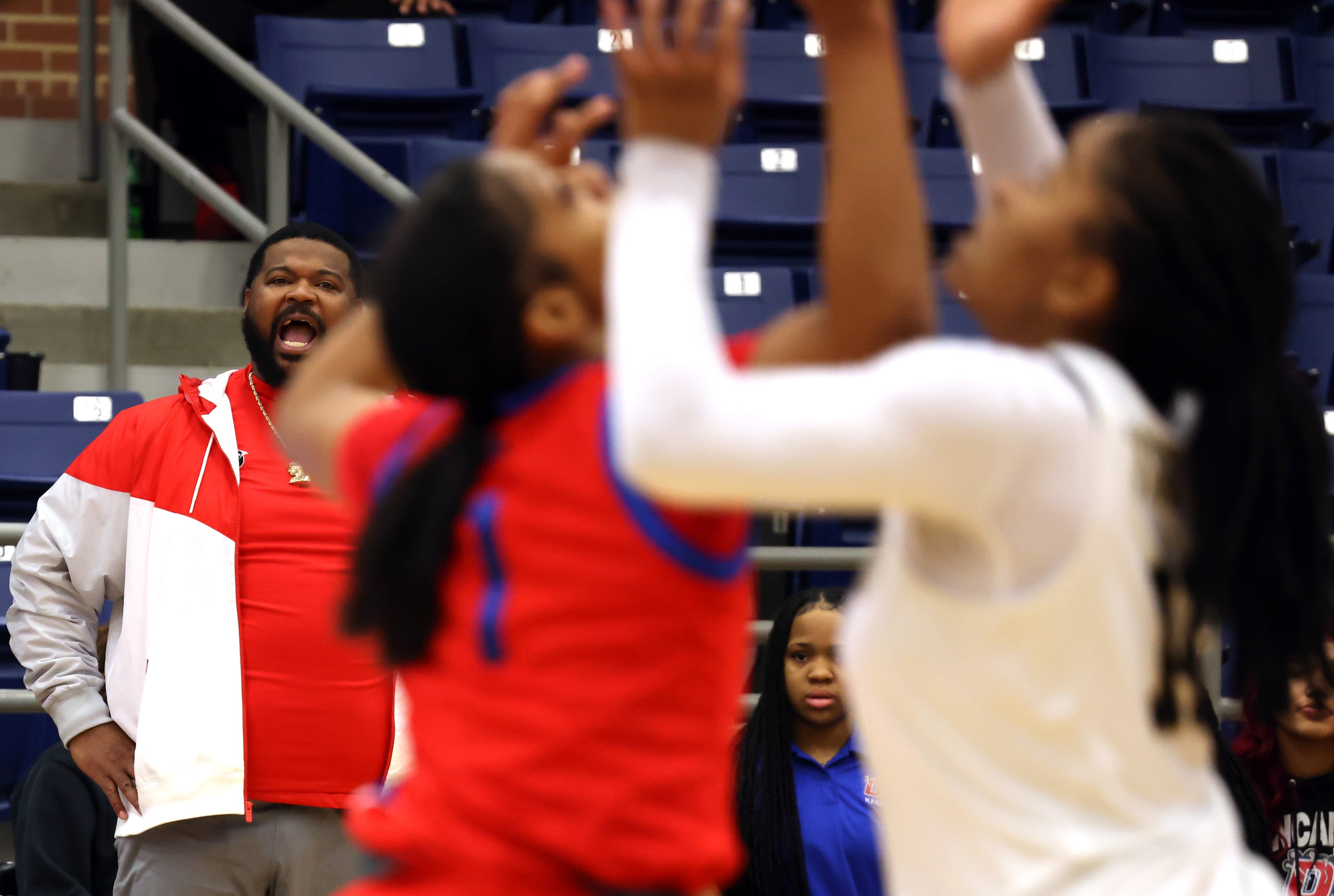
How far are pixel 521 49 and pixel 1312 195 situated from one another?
282 centimetres

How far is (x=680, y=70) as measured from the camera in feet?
3.47

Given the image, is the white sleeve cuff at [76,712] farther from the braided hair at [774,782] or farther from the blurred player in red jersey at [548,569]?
the blurred player in red jersey at [548,569]

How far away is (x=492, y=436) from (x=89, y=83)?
4921 millimetres

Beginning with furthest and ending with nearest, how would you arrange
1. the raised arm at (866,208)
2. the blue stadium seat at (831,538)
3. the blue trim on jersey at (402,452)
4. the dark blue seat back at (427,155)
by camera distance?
1. the dark blue seat back at (427,155)
2. the blue stadium seat at (831,538)
3. the blue trim on jersey at (402,452)
4. the raised arm at (866,208)

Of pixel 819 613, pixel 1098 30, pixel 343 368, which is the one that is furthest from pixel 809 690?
pixel 1098 30

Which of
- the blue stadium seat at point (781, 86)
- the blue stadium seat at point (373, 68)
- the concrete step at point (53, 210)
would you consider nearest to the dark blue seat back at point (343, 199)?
the blue stadium seat at point (373, 68)

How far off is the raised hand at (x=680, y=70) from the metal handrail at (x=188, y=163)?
321 centimetres

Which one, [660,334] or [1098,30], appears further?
[1098,30]

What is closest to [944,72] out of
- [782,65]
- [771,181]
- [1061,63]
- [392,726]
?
[1061,63]

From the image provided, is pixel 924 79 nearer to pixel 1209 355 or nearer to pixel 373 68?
pixel 373 68

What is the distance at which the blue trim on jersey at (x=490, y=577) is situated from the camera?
1158 mm

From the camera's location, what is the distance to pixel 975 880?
1116mm

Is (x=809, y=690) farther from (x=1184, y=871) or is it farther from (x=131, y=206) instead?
(x=131, y=206)

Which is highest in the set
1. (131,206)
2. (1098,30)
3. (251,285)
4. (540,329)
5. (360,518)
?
(1098,30)
